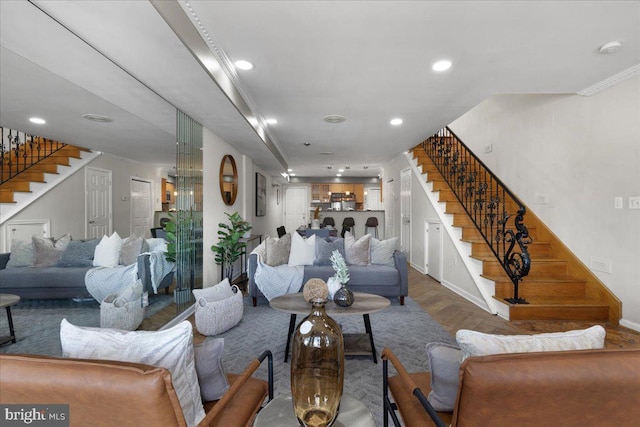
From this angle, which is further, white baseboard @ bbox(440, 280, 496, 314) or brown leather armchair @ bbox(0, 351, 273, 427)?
white baseboard @ bbox(440, 280, 496, 314)

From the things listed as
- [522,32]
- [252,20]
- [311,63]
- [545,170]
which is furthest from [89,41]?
[545,170]

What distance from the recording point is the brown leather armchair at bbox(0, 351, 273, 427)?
0.77 m

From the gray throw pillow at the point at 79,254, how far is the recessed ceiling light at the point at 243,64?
2152mm

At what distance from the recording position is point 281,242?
437 centimetres

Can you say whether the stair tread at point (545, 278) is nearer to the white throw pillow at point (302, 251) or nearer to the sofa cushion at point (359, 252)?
the sofa cushion at point (359, 252)

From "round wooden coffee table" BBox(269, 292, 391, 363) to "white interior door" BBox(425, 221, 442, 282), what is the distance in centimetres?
287

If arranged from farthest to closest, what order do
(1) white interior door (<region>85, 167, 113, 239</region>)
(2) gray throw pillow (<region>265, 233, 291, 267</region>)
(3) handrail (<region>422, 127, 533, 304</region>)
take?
(2) gray throw pillow (<region>265, 233, 291, 267</region>)
(3) handrail (<region>422, 127, 533, 304</region>)
(1) white interior door (<region>85, 167, 113, 239</region>)

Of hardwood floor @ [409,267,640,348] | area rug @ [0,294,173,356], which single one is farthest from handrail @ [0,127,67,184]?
hardwood floor @ [409,267,640,348]

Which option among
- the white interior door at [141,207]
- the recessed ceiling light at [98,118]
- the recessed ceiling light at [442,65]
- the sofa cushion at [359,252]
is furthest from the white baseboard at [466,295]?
the recessed ceiling light at [98,118]

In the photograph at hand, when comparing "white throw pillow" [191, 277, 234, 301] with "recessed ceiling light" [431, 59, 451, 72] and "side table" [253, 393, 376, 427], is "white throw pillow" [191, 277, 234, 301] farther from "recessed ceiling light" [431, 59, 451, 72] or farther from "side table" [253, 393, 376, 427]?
"recessed ceiling light" [431, 59, 451, 72]

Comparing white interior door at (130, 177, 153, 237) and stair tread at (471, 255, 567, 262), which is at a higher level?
white interior door at (130, 177, 153, 237)

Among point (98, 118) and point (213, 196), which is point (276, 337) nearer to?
point (213, 196)

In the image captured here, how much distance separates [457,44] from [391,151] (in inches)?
178

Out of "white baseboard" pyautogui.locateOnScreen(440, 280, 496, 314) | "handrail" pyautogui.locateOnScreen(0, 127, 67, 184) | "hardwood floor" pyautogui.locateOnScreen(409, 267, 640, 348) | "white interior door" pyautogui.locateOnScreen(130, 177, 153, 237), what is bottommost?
"hardwood floor" pyautogui.locateOnScreen(409, 267, 640, 348)
